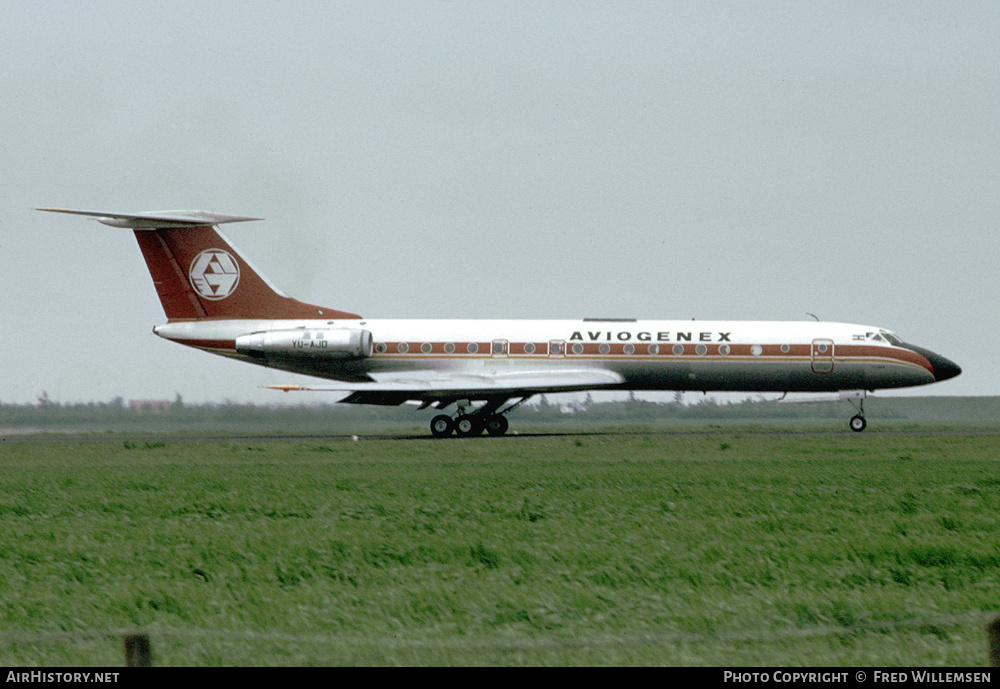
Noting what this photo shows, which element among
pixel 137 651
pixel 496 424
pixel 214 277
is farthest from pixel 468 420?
pixel 137 651

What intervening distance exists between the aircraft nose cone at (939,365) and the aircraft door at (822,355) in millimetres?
2563

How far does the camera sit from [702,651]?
826 cm

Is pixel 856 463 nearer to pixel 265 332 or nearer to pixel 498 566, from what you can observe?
pixel 498 566

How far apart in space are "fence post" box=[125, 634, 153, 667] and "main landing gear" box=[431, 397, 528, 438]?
1264 inches

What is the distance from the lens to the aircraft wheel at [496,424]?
127 feet

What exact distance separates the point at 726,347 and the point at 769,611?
28.2 meters

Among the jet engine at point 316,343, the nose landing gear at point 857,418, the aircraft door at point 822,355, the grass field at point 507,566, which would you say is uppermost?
the jet engine at point 316,343

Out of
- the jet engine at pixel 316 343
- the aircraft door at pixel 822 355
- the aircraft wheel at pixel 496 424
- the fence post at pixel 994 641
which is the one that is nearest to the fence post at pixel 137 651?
the fence post at pixel 994 641

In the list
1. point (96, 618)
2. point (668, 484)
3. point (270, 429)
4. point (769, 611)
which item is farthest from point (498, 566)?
point (270, 429)

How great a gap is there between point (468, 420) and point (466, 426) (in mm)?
196

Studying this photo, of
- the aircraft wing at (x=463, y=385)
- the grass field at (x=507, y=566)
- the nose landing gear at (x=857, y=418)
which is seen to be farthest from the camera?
the nose landing gear at (x=857, y=418)

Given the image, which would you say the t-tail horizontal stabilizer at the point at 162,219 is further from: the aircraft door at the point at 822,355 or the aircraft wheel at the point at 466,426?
the aircraft door at the point at 822,355

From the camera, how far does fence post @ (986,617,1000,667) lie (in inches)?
219

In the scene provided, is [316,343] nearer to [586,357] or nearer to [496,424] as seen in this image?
[496,424]
